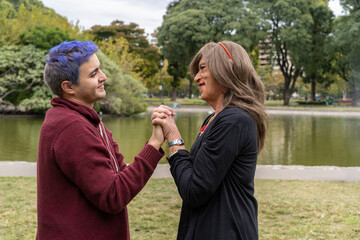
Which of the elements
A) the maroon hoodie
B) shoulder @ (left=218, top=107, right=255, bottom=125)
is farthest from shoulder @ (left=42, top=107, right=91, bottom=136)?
shoulder @ (left=218, top=107, right=255, bottom=125)

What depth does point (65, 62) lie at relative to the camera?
178 centimetres

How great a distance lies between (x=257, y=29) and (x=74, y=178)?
3905 cm

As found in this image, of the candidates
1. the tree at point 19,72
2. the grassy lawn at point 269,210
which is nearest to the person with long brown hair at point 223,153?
the grassy lawn at point 269,210

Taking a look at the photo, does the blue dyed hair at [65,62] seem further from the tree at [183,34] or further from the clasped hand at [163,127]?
the tree at [183,34]

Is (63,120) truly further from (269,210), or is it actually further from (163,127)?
(269,210)

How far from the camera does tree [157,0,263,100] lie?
38094 mm

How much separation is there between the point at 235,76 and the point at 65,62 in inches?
32.4

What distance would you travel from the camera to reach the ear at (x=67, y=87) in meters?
1.82

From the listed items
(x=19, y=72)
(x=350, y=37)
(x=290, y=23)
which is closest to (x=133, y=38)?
(x=290, y=23)

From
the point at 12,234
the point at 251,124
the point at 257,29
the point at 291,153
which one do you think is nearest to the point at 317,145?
the point at 291,153

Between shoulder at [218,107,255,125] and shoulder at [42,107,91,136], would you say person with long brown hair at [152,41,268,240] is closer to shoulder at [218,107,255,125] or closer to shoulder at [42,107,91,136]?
shoulder at [218,107,255,125]

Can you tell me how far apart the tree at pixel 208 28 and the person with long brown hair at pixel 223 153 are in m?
36.2

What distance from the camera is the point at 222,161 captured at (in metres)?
1.72

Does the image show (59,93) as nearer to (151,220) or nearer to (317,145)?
(151,220)
